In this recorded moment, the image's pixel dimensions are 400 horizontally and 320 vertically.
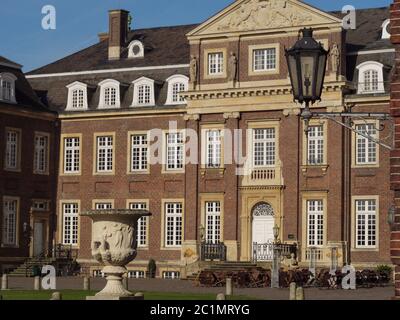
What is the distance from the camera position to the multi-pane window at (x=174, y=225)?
170 feet

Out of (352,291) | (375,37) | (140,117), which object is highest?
(375,37)

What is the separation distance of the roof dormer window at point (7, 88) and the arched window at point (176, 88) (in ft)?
24.2

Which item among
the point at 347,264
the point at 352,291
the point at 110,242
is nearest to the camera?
the point at 110,242

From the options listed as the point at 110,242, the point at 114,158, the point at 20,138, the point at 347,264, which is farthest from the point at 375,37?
the point at 110,242

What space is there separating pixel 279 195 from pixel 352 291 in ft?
32.3

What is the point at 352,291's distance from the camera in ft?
130

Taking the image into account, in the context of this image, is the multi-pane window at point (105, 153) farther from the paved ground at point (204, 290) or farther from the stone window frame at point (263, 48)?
the stone window frame at point (263, 48)

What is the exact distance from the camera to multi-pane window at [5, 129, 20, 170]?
5266cm

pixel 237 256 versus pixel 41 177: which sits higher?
pixel 41 177

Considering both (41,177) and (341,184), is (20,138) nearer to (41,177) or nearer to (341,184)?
(41,177)

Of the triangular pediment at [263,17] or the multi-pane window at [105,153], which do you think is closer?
the triangular pediment at [263,17]

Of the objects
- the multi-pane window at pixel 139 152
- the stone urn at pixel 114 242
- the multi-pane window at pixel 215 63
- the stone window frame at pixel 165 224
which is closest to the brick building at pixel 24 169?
the multi-pane window at pixel 139 152

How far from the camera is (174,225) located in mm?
51969

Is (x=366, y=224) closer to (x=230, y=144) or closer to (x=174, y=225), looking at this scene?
(x=230, y=144)
